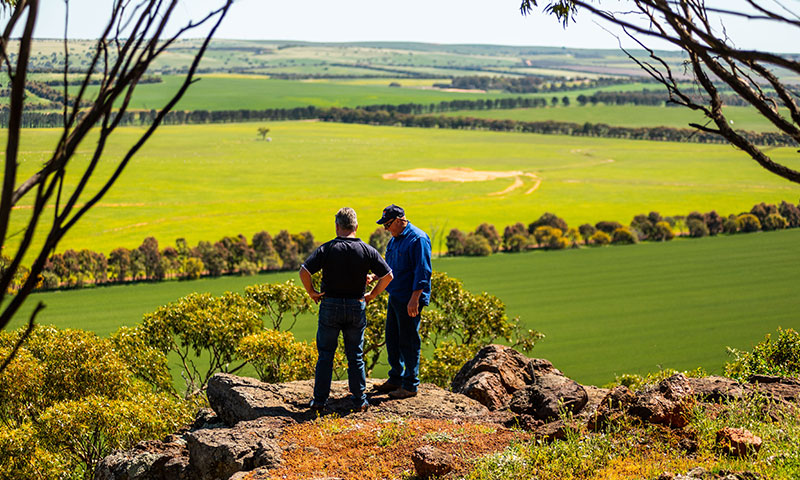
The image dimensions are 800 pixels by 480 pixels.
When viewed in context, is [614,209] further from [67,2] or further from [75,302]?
[67,2]

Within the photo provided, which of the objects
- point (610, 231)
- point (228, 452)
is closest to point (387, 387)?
point (228, 452)

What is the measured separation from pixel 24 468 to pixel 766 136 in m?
166

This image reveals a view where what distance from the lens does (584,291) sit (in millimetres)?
62406

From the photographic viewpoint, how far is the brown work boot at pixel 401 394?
11156mm

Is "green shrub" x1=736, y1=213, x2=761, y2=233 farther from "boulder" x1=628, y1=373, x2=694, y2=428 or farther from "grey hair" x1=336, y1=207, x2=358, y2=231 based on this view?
"grey hair" x1=336, y1=207, x2=358, y2=231

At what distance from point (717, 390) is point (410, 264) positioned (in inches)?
178

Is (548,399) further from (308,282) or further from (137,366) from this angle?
(137,366)

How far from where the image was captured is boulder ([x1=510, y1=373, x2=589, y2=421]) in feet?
32.0

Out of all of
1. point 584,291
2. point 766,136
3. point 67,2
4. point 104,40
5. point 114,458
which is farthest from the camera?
point 766,136

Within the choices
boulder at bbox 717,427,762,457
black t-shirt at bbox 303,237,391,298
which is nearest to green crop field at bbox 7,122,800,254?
black t-shirt at bbox 303,237,391,298

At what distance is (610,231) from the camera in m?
85.1

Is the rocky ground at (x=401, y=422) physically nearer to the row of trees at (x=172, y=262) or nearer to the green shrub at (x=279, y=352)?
the green shrub at (x=279, y=352)

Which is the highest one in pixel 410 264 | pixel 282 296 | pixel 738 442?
pixel 410 264

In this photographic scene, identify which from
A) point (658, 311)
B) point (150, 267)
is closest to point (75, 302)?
point (150, 267)
